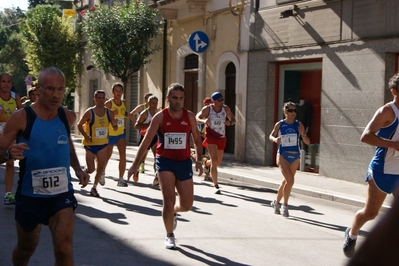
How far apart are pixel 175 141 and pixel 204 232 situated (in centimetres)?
158

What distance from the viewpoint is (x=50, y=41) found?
33.6 metres

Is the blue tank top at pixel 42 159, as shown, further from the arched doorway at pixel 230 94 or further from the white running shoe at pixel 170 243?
the arched doorway at pixel 230 94

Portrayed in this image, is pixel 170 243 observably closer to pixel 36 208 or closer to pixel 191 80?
pixel 36 208

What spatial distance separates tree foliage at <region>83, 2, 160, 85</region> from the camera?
25.2 m

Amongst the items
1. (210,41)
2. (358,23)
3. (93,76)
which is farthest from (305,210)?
(93,76)

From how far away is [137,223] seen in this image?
9.19 m

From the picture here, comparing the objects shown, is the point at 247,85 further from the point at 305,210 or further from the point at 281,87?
the point at 305,210

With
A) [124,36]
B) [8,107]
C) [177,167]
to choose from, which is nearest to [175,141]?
[177,167]

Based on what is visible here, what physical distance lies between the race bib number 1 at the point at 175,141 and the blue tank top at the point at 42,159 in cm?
259

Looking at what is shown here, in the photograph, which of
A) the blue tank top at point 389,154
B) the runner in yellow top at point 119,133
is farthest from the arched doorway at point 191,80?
the blue tank top at point 389,154

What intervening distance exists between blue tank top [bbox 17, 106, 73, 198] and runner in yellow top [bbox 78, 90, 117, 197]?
6890 millimetres

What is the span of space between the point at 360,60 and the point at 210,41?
24.6 ft

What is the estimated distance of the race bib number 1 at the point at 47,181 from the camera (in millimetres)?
5016

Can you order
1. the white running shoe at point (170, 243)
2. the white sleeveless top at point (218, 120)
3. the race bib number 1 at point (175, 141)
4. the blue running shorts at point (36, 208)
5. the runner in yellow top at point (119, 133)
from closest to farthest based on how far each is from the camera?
the blue running shorts at point (36, 208)
the white running shoe at point (170, 243)
the race bib number 1 at point (175, 141)
the white sleeveless top at point (218, 120)
the runner in yellow top at point (119, 133)
